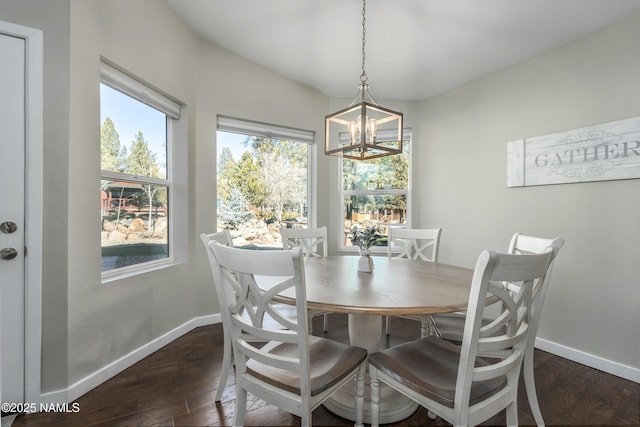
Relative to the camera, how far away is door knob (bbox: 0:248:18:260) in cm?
156

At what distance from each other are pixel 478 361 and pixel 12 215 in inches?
97.1

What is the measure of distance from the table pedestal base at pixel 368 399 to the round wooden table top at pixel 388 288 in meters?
0.32

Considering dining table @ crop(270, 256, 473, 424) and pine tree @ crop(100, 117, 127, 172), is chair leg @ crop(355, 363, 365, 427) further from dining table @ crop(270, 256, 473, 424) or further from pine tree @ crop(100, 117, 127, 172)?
pine tree @ crop(100, 117, 127, 172)

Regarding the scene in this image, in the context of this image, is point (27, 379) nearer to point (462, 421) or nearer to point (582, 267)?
point (462, 421)

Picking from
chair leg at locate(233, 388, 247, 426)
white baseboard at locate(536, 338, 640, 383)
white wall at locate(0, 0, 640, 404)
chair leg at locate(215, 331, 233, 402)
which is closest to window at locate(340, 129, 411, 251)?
white wall at locate(0, 0, 640, 404)

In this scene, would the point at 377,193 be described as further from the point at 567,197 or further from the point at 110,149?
the point at 110,149

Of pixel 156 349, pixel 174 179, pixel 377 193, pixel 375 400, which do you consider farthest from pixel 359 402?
pixel 377 193

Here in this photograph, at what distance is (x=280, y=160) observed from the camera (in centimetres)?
344

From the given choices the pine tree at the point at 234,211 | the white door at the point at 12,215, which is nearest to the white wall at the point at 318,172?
the white door at the point at 12,215

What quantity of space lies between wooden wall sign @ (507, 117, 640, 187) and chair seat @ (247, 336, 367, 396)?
2.28 metres

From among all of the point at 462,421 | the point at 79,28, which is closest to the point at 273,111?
the point at 79,28

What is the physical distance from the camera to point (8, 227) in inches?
62.1

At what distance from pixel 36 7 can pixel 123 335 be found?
6.63ft

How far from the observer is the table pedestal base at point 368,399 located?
1.59 metres
